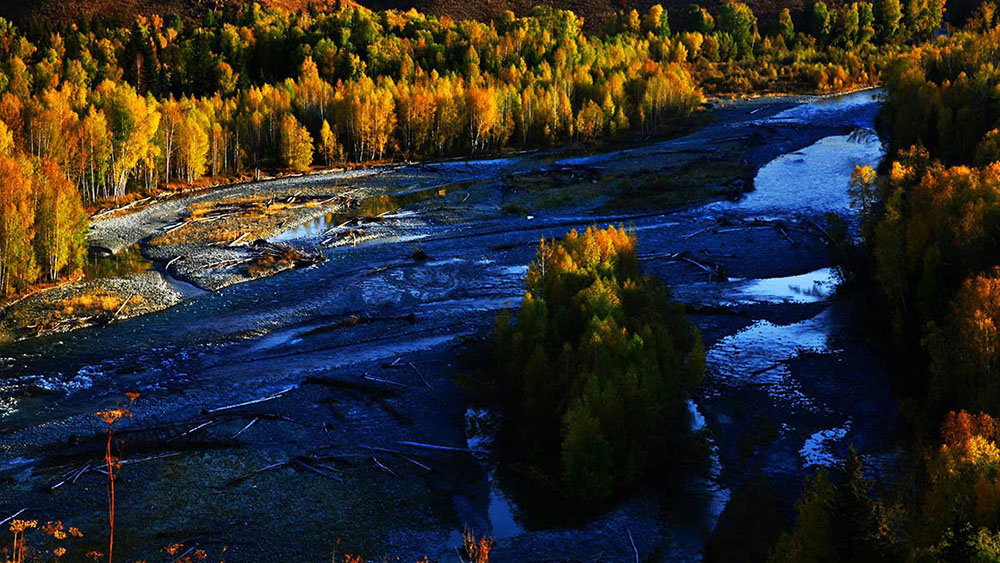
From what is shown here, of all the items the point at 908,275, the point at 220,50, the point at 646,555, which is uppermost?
the point at 220,50

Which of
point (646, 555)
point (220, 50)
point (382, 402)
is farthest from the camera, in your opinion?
point (220, 50)

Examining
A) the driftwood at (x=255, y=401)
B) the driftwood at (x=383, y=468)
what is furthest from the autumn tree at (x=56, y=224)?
the driftwood at (x=383, y=468)

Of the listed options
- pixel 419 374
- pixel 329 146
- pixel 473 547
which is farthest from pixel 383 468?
pixel 329 146

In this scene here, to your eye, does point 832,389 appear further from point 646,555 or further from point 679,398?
point 646,555

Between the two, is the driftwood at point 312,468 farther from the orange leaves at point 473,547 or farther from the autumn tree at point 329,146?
the autumn tree at point 329,146

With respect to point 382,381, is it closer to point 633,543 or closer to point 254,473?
point 254,473

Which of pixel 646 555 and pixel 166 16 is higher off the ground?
pixel 166 16

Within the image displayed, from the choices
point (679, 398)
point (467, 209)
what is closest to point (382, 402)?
point (679, 398)
